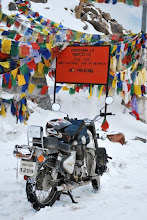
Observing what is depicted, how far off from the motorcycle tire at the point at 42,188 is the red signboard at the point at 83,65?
682cm

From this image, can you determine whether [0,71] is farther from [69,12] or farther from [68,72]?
[69,12]

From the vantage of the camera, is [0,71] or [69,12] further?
[69,12]

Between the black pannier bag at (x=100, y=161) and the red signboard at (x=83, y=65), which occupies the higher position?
the red signboard at (x=83, y=65)

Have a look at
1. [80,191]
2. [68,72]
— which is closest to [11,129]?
[68,72]

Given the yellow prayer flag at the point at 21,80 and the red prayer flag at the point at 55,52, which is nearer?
the yellow prayer flag at the point at 21,80

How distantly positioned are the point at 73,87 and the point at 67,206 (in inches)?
385

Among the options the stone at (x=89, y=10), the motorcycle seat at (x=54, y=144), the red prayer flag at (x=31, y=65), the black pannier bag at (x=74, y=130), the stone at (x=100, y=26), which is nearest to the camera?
the motorcycle seat at (x=54, y=144)

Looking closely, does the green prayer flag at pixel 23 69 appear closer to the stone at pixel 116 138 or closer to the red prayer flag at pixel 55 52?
the red prayer flag at pixel 55 52

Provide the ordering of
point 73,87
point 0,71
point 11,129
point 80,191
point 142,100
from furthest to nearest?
point 142,100 < point 73,87 < point 0,71 < point 11,129 < point 80,191

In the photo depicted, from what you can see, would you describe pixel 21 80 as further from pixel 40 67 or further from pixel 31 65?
pixel 40 67

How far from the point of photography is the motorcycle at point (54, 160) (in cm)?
449

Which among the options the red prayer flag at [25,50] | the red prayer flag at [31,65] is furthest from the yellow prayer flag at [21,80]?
the red prayer flag at [25,50]

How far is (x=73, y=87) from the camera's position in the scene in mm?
14242

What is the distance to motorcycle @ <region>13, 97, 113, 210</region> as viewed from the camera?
4488 millimetres
